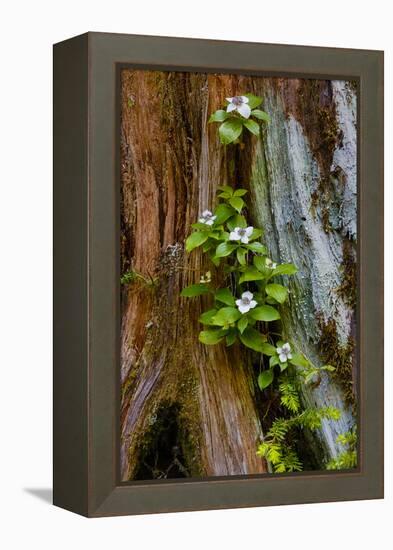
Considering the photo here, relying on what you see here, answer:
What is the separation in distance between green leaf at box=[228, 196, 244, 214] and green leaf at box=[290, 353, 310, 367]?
0.65 metres

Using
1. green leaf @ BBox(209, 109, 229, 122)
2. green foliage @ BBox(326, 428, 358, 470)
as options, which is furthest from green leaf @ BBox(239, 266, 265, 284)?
green foliage @ BBox(326, 428, 358, 470)

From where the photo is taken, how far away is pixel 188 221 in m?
6.48

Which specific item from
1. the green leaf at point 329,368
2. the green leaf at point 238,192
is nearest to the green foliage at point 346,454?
the green leaf at point 329,368

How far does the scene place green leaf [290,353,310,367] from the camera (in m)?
6.63

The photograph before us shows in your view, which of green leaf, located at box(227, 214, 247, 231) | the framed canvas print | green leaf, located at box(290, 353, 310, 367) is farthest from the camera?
green leaf, located at box(290, 353, 310, 367)

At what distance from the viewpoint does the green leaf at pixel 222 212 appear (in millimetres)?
6484

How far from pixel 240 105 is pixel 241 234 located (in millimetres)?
511

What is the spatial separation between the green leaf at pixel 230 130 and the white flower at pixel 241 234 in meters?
0.35

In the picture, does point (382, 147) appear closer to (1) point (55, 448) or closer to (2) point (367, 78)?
(2) point (367, 78)

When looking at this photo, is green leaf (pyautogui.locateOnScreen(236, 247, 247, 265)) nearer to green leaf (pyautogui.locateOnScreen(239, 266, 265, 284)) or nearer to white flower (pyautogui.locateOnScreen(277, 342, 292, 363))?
green leaf (pyautogui.locateOnScreen(239, 266, 265, 284))

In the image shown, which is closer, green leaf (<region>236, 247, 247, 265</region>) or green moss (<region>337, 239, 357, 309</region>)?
green leaf (<region>236, 247, 247, 265</region>)

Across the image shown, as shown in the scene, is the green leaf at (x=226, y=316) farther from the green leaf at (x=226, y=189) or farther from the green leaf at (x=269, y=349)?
the green leaf at (x=226, y=189)

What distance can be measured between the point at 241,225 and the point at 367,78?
0.89 metres

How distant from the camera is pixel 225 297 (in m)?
6.49
